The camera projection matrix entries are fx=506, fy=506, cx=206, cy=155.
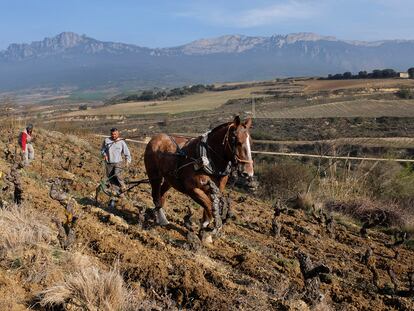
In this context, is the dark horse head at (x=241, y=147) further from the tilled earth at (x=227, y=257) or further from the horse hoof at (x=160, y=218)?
the horse hoof at (x=160, y=218)

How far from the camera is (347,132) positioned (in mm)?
37312

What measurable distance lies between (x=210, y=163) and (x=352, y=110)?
41764 millimetres

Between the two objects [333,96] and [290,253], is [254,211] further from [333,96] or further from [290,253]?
[333,96]

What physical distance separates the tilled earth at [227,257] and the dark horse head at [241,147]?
1.24 m

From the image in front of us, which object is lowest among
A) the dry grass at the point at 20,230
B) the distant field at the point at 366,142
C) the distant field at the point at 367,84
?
the distant field at the point at 366,142

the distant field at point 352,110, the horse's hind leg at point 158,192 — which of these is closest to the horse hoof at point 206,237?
the horse's hind leg at point 158,192

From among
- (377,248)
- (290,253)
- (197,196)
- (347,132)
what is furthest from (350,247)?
(347,132)

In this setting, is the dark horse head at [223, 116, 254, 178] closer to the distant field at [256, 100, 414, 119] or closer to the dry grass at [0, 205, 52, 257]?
the dry grass at [0, 205, 52, 257]

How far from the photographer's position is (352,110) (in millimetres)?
47094

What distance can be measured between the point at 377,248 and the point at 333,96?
54.1 meters

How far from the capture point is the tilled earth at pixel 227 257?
214 inches

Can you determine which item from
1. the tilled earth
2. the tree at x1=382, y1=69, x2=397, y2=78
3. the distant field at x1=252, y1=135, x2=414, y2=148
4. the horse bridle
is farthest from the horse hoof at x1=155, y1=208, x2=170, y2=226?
the tree at x1=382, y1=69, x2=397, y2=78

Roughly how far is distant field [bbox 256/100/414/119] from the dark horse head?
37.2 metres

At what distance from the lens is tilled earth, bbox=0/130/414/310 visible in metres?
5.43
